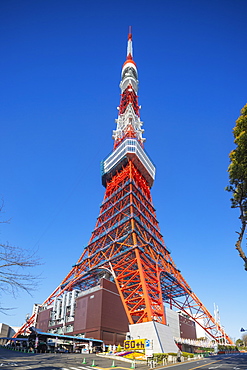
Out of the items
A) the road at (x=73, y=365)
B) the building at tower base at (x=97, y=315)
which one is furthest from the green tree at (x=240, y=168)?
the building at tower base at (x=97, y=315)

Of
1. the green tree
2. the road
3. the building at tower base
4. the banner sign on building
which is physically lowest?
the road

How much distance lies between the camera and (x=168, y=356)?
83.8 ft

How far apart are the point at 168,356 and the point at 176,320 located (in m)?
25.8

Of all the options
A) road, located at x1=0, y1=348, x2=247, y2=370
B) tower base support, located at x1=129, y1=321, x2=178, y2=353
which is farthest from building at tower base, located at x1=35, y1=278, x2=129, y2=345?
road, located at x1=0, y1=348, x2=247, y2=370

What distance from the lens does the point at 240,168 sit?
51.5ft

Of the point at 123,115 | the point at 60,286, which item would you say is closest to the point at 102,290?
the point at 60,286

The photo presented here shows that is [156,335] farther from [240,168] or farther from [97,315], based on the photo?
[240,168]

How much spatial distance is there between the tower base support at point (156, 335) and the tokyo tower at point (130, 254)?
0.26m

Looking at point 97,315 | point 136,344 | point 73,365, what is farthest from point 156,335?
point 73,365

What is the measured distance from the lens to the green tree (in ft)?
50.8

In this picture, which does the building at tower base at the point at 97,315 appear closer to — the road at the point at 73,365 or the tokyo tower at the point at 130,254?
the tokyo tower at the point at 130,254

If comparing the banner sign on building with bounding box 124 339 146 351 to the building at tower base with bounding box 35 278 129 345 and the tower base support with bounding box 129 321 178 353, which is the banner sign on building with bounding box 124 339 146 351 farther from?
the building at tower base with bounding box 35 278 129 345

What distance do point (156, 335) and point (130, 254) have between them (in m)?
17.8

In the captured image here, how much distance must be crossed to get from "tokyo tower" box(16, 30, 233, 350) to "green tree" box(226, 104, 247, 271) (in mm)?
21032
